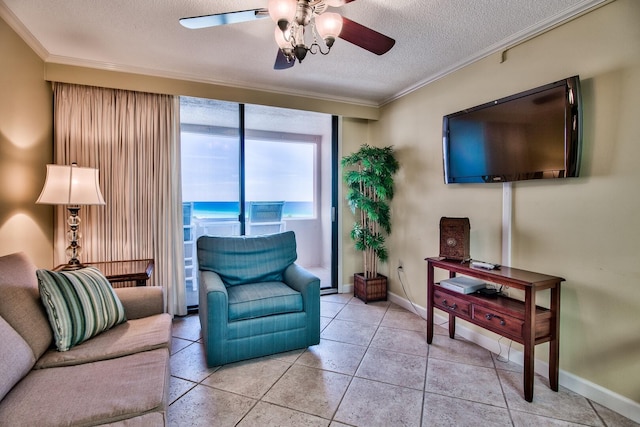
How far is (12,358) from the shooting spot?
4.19 feet

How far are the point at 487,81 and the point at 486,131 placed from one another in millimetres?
474

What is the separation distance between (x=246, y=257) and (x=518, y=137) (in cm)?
240

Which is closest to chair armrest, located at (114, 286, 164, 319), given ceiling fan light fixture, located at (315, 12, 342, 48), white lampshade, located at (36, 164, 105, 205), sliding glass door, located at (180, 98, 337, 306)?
white lampshade, located at (36, 164, 105, 205)

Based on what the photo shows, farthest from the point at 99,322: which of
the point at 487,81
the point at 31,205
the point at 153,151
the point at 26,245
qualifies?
the point at 487,81

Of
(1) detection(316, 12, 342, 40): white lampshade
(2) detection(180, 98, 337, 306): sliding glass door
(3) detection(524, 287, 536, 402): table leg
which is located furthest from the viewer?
(2) detection(180, 98, 337, 306): sliding glass door

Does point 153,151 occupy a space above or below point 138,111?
below

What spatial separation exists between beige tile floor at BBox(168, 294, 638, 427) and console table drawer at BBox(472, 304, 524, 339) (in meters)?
0.37

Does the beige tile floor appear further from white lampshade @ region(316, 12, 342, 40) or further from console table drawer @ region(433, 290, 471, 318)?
white lampshade @ region(316, 12, 342, 40)

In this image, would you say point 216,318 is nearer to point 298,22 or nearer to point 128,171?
point 128,171

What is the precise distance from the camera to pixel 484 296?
2287 mm

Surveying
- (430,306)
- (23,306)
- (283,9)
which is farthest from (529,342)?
(23,306)

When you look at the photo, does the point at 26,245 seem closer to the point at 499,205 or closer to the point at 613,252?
the point at 499,205

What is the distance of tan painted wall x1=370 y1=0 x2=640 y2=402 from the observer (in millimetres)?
1764

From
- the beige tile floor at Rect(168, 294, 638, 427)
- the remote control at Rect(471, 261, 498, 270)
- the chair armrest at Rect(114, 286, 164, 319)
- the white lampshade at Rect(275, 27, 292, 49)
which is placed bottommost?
the beige tile floor at Rect(168, 294, 638, 427)
